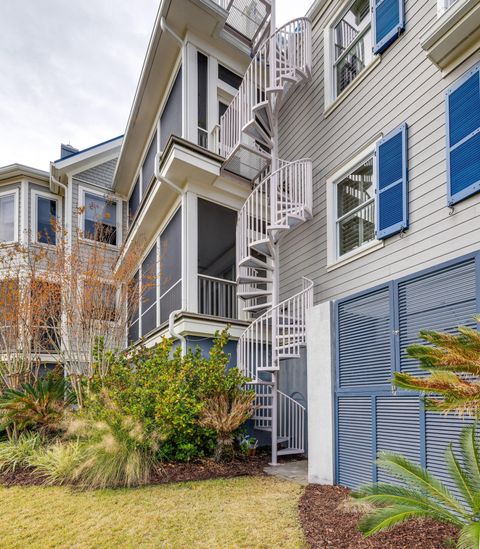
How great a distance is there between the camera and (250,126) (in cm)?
723

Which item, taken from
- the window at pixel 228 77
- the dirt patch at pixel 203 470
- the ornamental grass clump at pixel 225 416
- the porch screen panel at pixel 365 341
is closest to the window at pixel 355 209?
the porch screen panel at pixel 365 341

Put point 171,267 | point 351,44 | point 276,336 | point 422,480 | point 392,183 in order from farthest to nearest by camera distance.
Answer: point 171,267 → point 351,44 → point 276,336 → point 392,183 → point 422,480

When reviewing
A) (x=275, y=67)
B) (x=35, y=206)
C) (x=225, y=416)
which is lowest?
(x=225, y=416)

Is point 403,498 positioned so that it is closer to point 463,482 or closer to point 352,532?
point 463,482

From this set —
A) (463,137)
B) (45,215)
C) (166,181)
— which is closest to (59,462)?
(166,181)

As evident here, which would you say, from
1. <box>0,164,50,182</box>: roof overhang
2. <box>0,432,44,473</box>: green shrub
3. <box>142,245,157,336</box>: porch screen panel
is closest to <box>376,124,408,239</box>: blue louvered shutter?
<box>142,245,157,336</box>: porch screen panel

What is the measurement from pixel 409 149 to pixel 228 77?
505cm

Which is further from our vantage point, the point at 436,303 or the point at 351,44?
the point at 351,44

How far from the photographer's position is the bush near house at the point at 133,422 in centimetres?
516

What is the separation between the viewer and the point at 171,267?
335 inches

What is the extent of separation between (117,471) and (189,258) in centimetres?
355

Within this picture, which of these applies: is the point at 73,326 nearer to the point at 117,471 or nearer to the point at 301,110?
the point at 117,471

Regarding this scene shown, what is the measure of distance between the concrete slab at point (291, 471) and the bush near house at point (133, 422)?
2.26 feet

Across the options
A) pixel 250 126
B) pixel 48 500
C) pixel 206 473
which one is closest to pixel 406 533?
pixel 206 473
